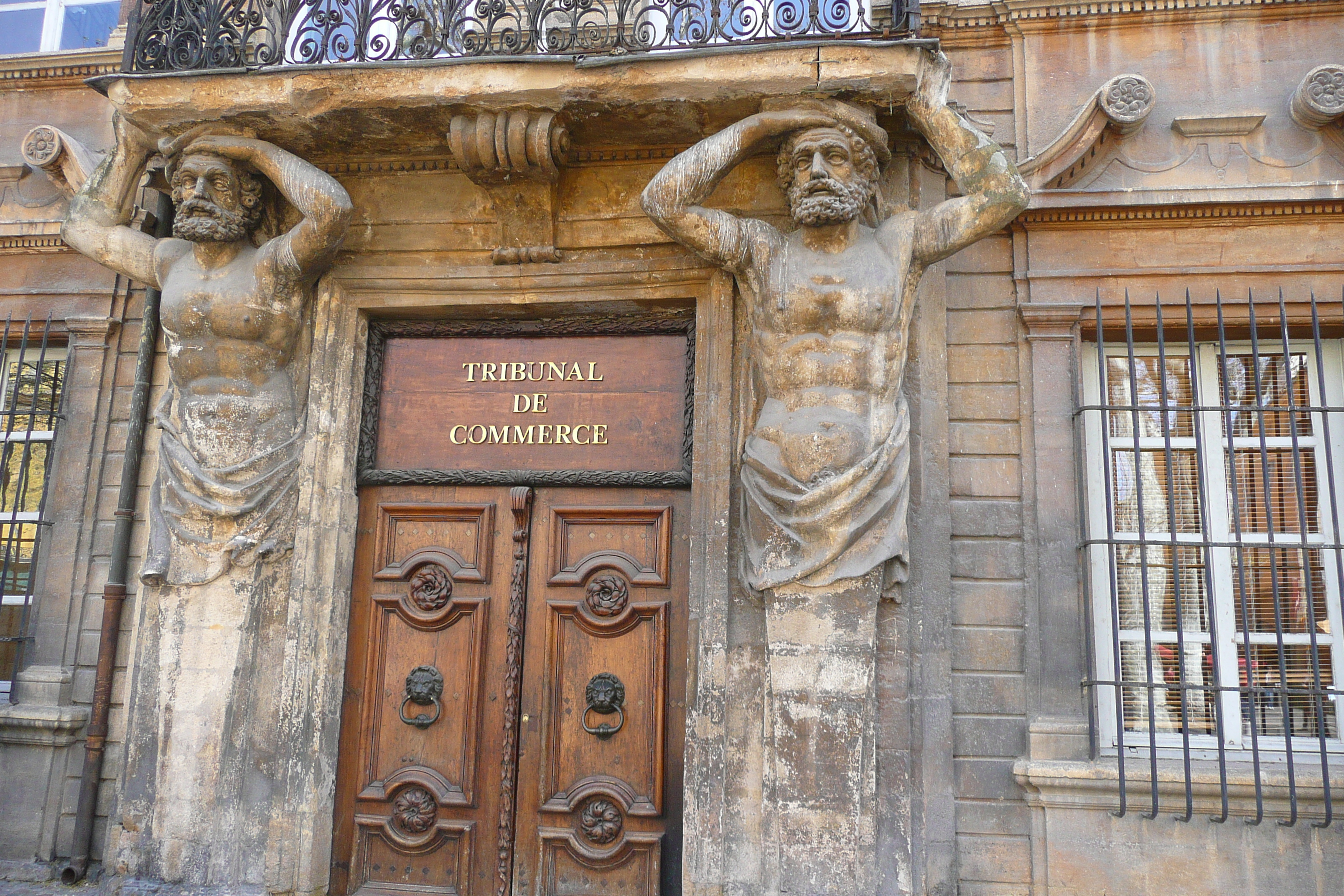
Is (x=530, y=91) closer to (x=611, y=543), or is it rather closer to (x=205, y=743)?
(x=611, y=543)

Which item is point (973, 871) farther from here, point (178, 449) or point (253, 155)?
point (253, 155)

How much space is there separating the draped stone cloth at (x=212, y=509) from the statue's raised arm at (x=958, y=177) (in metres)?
3.29

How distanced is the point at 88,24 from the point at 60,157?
48.6 inches

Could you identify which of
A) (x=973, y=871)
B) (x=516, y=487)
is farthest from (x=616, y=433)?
(x=973, y=871)

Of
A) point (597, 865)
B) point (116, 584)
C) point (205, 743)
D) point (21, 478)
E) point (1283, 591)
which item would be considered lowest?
point (597, 865)

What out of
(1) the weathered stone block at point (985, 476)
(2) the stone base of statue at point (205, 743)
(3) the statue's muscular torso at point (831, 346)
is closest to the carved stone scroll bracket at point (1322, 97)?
(3) the statue's muscular torso at point (831, 346)

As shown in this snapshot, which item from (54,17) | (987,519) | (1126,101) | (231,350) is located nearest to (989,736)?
(987,519)

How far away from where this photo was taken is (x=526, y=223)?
16.3ft

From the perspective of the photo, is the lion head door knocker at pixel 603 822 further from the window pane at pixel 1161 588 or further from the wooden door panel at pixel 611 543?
the window pane at pixel 1161 588

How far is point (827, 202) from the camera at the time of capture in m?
4.25

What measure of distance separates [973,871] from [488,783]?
90.6 inches

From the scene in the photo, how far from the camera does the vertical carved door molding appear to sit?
457 centimetres

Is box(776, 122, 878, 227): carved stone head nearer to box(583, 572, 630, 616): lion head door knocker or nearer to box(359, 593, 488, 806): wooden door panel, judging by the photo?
box(583, 572, 630, 616): lion head door knocker

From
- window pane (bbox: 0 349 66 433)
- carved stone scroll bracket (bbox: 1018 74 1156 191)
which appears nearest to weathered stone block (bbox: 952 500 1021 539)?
carved stone scroll bracket (bbox: 1018 74 1156 191)
